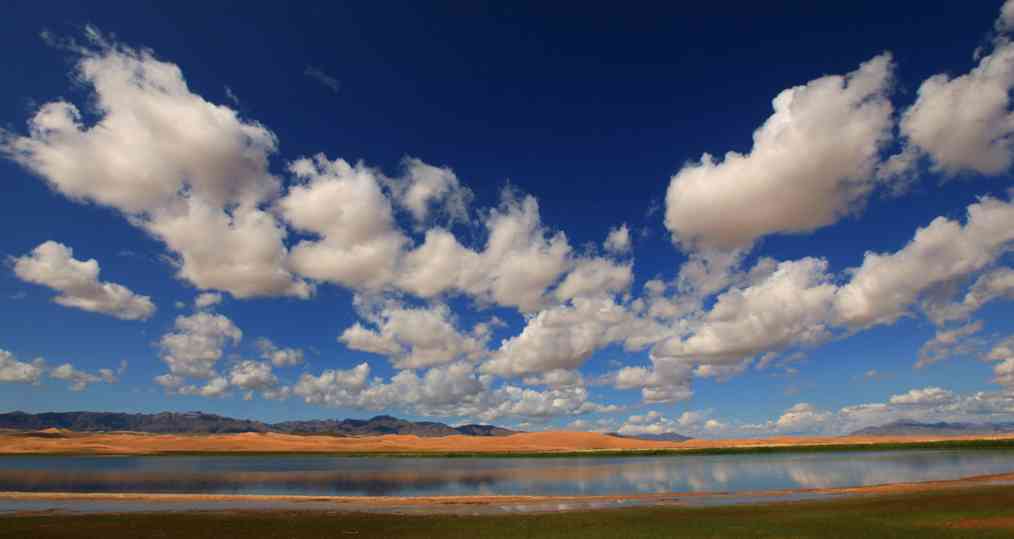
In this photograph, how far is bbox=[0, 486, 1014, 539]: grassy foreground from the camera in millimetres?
29250

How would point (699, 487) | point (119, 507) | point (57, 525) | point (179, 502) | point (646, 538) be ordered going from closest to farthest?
point (646, 538)
point (57, 525)
point (119, 507)
point (179, 502)
point (699, 487)

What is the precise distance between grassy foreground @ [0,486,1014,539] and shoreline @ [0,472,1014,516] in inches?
187

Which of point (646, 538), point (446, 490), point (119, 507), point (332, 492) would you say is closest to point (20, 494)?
point (119, 507)

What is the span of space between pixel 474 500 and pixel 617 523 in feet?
71.2

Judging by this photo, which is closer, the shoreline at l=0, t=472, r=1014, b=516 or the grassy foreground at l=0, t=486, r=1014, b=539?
the grassy foreground at l=0, t=486, r=1014, b=539

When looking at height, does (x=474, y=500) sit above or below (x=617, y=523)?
below

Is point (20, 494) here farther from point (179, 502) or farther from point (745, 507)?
point (745, 507)

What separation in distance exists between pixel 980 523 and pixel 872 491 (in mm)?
26382

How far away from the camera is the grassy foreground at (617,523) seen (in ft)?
96.0

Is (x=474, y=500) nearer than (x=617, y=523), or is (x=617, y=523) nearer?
(x=617, y=523)

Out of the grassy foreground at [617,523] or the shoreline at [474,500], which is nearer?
the grassy foreground at [617,523]

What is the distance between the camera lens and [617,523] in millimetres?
34469

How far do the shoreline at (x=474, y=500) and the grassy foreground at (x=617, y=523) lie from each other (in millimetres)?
4752

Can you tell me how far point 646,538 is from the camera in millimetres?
28188
